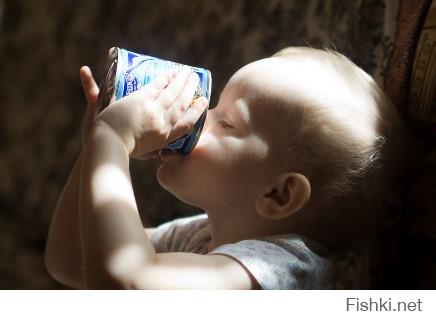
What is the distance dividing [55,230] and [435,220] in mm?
523

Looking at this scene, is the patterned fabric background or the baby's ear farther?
the patterned fabric background

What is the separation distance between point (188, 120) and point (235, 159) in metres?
0.09

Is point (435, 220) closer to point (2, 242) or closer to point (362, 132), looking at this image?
point (362, 132)

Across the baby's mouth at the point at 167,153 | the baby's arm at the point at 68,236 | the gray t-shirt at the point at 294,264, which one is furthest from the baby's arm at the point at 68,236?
the gray t-shirt at the point at 294,264

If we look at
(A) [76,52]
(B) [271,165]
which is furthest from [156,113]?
(A) [76,52]

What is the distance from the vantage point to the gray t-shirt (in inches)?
28.3

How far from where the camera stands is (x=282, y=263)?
0.73 metres

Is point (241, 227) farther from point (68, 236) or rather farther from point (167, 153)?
point (68, 236)

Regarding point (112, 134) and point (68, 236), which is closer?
point (112, 134)

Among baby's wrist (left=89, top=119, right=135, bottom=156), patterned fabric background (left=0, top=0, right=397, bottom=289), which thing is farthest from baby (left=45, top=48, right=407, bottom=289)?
patterned fabric background (left=0, top=0, right=397, bottom=289)

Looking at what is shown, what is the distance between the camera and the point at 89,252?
0.65m

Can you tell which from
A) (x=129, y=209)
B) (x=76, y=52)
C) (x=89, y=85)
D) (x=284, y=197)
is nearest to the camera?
(x=129, y=209)

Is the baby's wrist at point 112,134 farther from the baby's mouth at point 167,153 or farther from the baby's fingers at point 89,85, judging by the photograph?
the baby's fingers at point 89,85

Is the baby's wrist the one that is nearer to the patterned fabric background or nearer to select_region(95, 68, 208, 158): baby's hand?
select_region(95, 68, 208, 158): baby's hand
